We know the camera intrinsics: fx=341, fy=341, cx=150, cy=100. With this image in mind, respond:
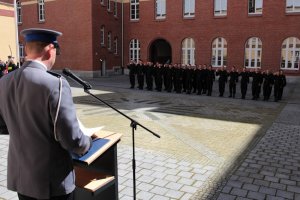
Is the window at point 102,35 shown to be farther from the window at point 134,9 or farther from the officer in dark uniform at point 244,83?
the officer in dark uniform at point 244,83

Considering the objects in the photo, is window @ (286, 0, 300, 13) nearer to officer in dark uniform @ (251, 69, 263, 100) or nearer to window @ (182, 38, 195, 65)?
window @ (182, 38, 195, 65)

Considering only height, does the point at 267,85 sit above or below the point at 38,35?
below

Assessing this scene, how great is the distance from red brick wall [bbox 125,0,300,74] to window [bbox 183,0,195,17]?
44 centimetres

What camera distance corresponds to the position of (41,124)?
2580mm

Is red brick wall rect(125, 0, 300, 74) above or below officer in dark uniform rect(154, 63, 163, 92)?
above

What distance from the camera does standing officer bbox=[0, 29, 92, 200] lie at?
2.53 metres

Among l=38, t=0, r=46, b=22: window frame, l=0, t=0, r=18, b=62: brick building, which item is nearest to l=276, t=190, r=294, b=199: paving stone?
l=0, t=0, r=18, b=62: brick building

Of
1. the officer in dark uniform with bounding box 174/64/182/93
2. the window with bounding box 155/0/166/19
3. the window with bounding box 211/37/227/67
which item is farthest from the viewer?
the window with bounding box 155/0/166/19

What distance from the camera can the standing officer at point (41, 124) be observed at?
2531 millimetres

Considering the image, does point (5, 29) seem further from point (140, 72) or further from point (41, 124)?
point (41, 124)

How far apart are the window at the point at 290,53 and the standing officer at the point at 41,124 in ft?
88.2

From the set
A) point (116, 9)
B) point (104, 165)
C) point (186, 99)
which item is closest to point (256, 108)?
point (186, 99)

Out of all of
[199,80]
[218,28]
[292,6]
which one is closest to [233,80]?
[199,80]

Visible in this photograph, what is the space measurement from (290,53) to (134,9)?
15.2 m
